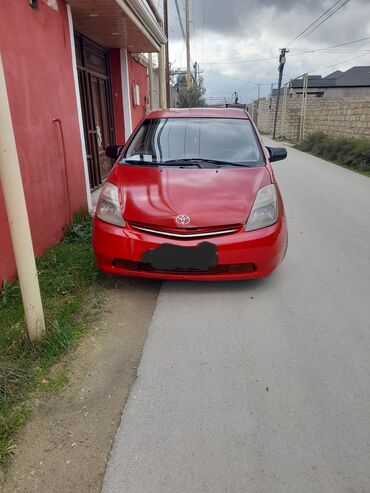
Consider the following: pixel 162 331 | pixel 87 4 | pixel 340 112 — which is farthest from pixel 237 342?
pixel 340 112

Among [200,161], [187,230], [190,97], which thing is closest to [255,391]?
[187,230]

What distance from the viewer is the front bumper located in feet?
11.1

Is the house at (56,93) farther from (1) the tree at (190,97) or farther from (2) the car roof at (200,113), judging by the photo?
(1) the tree at (190,97)

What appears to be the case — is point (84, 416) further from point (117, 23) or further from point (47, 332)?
point (117, 23)

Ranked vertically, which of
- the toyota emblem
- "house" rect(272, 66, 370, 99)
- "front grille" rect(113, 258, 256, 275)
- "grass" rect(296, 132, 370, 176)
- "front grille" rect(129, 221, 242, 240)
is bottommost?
"grass" rect(296, 132, 370, 176)

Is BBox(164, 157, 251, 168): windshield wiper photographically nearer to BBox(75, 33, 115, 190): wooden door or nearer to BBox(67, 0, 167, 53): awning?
BBox(67, 0, 167, 53): awning

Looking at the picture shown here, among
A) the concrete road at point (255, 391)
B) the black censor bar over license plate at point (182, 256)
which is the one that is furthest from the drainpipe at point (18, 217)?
the black censor bar over license plate at point (182, 256)

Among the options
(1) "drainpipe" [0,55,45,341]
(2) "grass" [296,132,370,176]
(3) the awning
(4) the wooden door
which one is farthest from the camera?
(2) "grass" [296,132,370,176]

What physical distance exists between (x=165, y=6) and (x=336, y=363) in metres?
17.9

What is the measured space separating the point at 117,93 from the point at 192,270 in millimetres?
7434

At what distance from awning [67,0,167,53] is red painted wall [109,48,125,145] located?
1.06 ft

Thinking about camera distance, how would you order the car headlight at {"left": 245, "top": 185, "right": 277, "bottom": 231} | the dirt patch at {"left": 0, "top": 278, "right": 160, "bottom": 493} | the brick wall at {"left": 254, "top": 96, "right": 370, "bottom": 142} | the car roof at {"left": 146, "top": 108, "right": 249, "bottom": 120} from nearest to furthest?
the dirt patch at {"left": 0, "top": 278, "right": 160, "bottom": 493} < the car headlight at {"left": 245, "top": 185, "right": 277, "bottom": 231} < the car roof at {"left": 146, "top": 108, "right": 249, "bottom": 120} < the brick wall at {"left": 254, "top": 96, "right": 370, "bottom": 142}

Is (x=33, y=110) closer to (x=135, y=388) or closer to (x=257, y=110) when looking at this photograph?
(x=135, y=388)

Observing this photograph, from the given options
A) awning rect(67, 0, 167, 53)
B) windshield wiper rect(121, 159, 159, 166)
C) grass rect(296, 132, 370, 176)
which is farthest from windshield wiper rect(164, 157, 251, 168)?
grass rect(296, 132, 370, 176)
